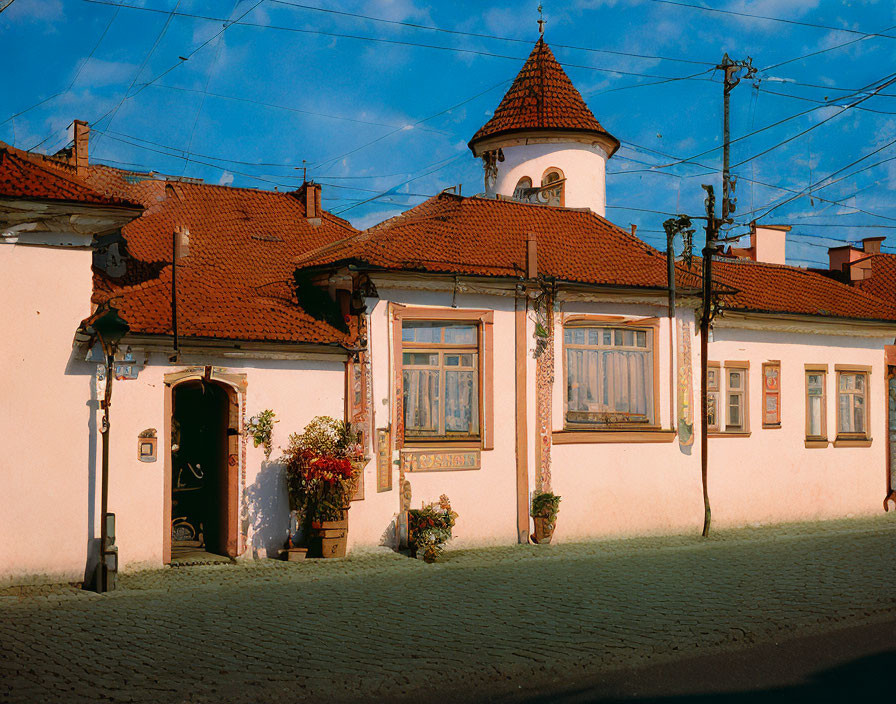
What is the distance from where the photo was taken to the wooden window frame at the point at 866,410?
2410cm

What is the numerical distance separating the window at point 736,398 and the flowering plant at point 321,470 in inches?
361

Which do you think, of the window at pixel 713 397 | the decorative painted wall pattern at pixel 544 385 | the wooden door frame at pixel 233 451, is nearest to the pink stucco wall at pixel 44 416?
the wooden door frame at pixel 233 451

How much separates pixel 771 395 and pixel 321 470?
11246 millimetres

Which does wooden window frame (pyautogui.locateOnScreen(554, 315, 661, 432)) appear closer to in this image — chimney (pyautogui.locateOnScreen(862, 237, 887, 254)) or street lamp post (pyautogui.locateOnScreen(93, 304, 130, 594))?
street lamp post (pyautogui.locateOnScreen(93, 304, 130, 594))

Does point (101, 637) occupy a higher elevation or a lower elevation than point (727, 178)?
lower

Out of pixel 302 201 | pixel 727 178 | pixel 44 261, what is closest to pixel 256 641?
pixel 44 261

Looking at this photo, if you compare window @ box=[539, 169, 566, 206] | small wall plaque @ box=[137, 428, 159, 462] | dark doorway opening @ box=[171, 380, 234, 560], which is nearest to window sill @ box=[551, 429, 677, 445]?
dark doorway opening @ box=[171, 380, 234, 560]

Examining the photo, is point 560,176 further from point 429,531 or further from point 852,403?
point 429,531

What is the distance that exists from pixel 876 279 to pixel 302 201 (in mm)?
17109

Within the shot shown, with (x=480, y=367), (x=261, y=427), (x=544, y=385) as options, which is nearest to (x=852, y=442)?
(x=544, y=385)

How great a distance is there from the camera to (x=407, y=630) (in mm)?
11070

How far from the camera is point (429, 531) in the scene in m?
16.9

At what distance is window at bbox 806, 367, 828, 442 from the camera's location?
23703 millimetres

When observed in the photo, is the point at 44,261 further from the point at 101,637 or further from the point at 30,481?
the point at 101,637
